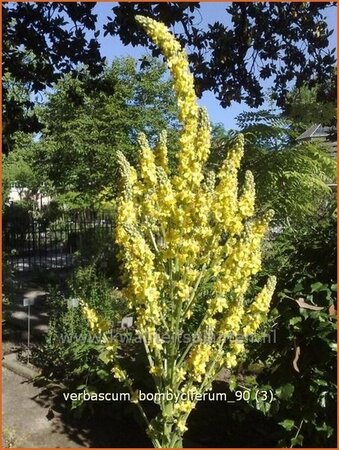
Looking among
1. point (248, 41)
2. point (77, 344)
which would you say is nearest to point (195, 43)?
point (248, 41)

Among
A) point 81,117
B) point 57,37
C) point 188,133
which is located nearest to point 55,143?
point 81,117

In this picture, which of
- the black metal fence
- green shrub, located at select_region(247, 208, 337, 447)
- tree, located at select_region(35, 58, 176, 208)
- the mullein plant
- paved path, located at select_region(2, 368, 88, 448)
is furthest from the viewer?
tree, located at select_region(35, 58, 176, 208)

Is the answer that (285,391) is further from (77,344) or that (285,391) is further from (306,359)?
(77,344)

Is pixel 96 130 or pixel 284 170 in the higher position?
pixel 96 130

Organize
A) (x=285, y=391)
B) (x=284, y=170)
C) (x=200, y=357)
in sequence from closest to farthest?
(x=200, y=357) < (x=285, y=391) < (x=284, y=170)

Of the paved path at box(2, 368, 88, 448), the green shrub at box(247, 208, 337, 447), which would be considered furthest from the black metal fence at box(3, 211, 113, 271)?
the green shrub at box(247, 208, 337, 447)

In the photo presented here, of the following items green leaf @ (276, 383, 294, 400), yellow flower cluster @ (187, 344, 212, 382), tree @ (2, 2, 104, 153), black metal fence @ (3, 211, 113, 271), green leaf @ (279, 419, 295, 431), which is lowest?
green leaf @ (279, 419, 295, 431)

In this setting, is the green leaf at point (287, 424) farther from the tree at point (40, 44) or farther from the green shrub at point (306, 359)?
the tree at point (40, 44)

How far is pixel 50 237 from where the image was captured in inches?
403

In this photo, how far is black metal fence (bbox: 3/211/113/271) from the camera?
9195 mm

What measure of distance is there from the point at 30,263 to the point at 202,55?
224 inches

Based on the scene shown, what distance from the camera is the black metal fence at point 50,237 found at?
30.2ft

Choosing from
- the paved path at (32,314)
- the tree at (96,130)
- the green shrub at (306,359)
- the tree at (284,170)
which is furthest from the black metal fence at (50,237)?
the green shrub at (306,359)

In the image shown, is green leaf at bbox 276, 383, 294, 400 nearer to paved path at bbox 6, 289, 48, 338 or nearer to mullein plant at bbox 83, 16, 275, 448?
mullein plant at bbox 83, 16, 275, 448
